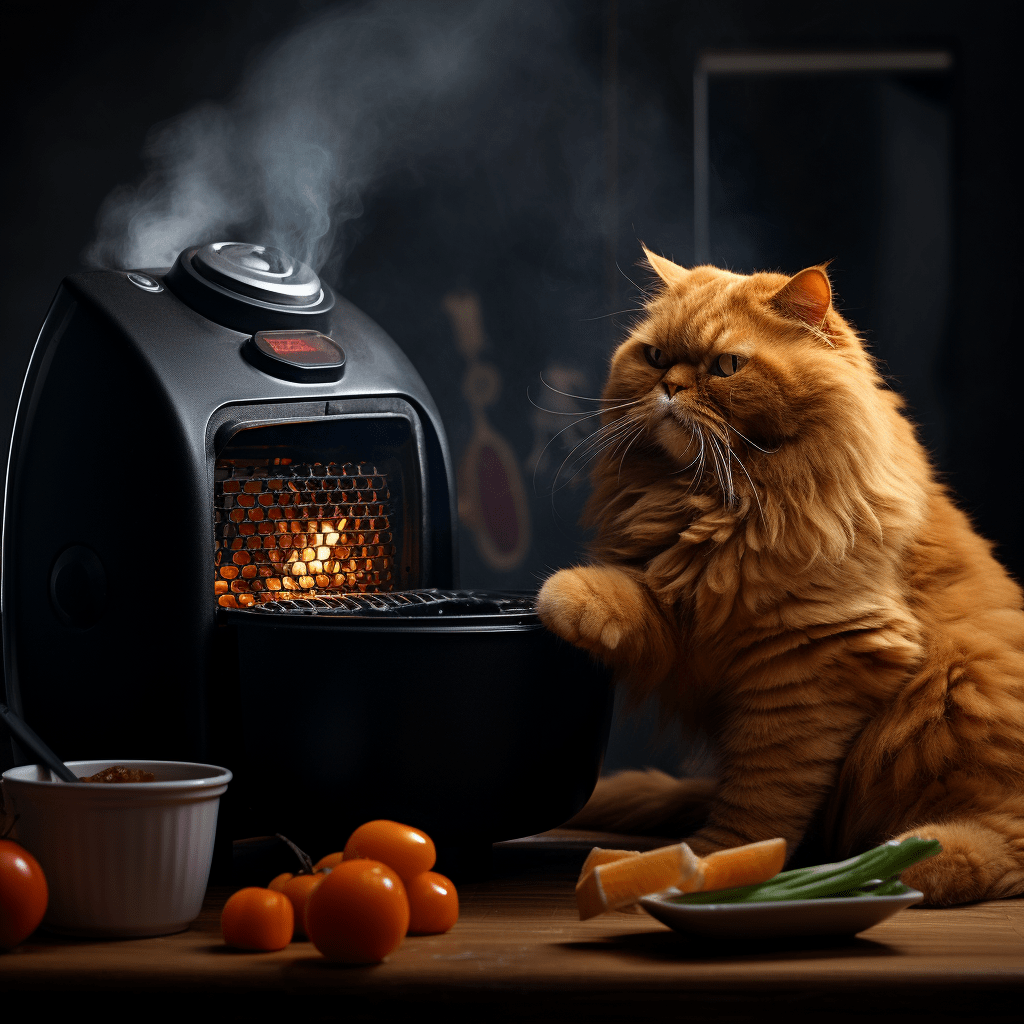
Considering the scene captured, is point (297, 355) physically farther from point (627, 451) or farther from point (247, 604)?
point (627, 451)

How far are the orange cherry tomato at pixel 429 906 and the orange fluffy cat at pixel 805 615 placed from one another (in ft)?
0.88

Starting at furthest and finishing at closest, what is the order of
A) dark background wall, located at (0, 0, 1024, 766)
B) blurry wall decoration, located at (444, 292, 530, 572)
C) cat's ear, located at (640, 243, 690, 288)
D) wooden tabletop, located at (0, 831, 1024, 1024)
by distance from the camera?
blurry wall decoration, located at (444, 292, 530, 572), dark background wall, located at (0, 0, 1024, 766), cat's ear, located at (640, 243, 690, 288), wooden tabletop, located at (0, 831, 1024, 1024)

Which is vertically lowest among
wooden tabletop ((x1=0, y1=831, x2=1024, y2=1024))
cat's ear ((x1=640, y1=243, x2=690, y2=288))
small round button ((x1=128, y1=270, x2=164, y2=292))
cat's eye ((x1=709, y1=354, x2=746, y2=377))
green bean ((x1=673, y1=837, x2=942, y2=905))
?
wooden tabletop ((x1=0, y1=831, x2=1024, y2=1024))

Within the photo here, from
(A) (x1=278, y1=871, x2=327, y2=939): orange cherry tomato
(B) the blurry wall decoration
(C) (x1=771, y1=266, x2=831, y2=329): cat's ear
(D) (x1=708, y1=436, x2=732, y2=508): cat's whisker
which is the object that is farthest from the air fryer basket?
(B) the blurry wall decoration

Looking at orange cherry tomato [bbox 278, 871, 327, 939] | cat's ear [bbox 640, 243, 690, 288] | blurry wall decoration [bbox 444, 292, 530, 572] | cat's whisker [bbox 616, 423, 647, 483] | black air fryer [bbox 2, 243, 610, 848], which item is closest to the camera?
orange cherry tomato [bbox 278, 871, 327, 939]

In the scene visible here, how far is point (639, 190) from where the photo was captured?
2.04 metres

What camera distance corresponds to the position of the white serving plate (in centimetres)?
93

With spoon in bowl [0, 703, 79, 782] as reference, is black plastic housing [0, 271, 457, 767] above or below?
A: above

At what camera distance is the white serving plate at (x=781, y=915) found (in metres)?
0.93

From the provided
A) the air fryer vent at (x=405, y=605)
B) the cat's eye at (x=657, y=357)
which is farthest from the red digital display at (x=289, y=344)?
the cat's eye at (x=657, y=357)

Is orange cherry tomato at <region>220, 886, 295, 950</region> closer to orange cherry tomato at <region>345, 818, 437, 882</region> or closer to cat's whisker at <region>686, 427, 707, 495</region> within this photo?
orange cherry tomato at <region>345, 818, 437, 882</region>

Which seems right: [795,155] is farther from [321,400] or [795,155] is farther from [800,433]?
[321,400]

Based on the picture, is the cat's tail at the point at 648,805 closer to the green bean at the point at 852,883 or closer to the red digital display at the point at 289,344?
the green bean at the point at 852,883

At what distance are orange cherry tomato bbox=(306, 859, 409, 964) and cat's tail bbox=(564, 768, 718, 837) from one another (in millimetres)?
546
